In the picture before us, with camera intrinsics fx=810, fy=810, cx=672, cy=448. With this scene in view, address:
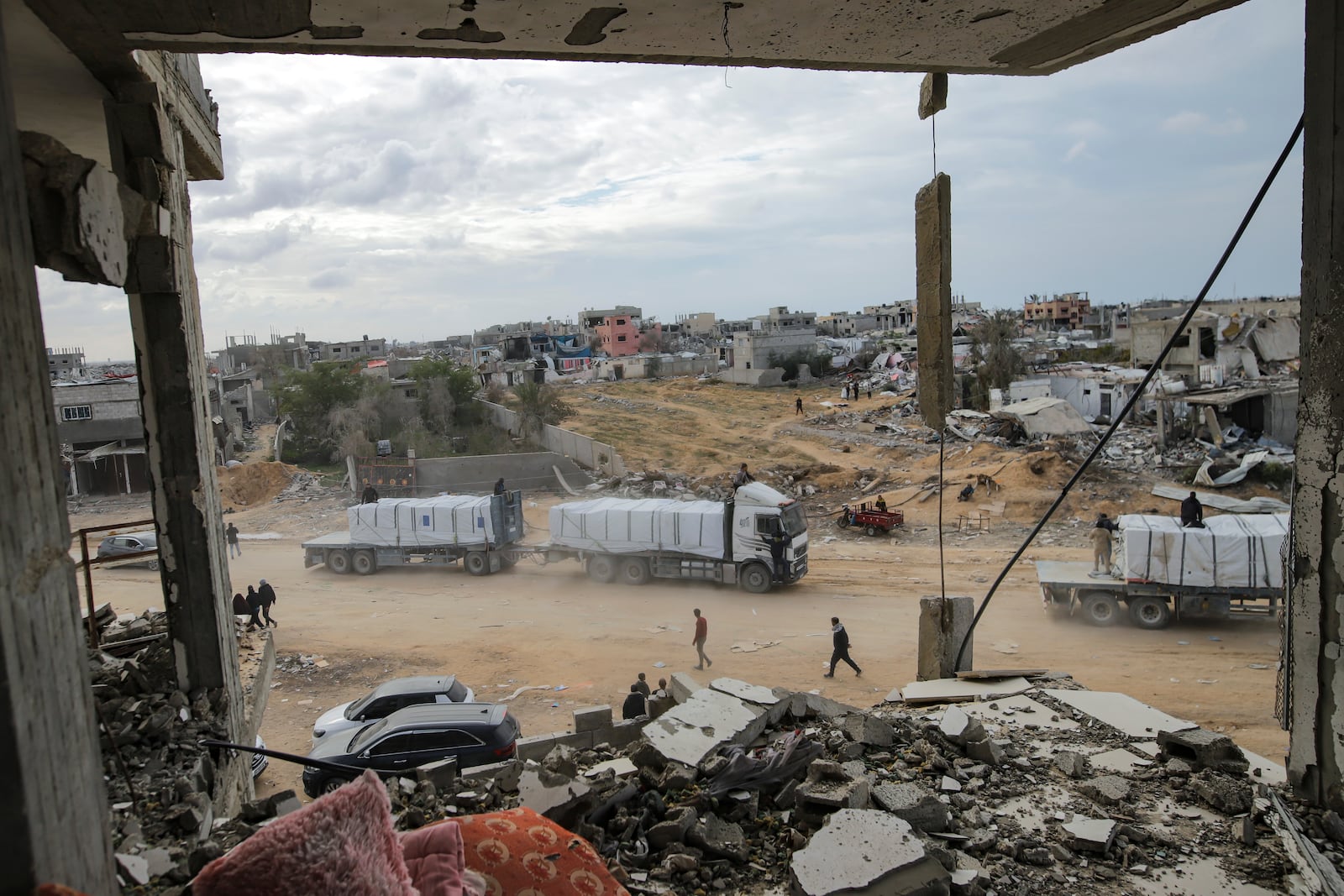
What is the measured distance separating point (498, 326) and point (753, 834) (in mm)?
122875

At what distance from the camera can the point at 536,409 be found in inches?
1277

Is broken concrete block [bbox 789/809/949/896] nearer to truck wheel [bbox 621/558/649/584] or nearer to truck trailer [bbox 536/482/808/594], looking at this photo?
truck trailer [bbox 536/482/808/594]

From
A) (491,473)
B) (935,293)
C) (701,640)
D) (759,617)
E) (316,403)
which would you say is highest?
(935,293)

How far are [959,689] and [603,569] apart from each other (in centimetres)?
1157

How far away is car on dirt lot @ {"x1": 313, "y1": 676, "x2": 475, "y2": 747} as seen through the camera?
32.2 ft

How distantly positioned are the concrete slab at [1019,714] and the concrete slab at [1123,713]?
0.73ft

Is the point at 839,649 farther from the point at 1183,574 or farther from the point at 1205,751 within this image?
the point at 1205,751

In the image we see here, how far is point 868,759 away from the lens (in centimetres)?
519

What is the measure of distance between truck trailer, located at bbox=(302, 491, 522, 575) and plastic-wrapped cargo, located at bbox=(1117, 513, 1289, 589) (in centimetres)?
1268

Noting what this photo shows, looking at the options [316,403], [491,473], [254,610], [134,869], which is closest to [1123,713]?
[134,869]

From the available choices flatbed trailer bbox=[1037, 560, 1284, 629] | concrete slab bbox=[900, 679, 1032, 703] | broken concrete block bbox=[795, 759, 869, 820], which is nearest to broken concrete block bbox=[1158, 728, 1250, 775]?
concrete slab bbox=[900, 679, 1032, 703]

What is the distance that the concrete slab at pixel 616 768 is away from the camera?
499 cm

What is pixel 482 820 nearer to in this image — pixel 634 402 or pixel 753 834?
pixel 753 834

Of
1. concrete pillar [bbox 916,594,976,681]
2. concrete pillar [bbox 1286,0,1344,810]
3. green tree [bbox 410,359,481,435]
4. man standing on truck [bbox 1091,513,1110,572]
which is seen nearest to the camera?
concrete pillar [bbox 1286,0,1344,810]
